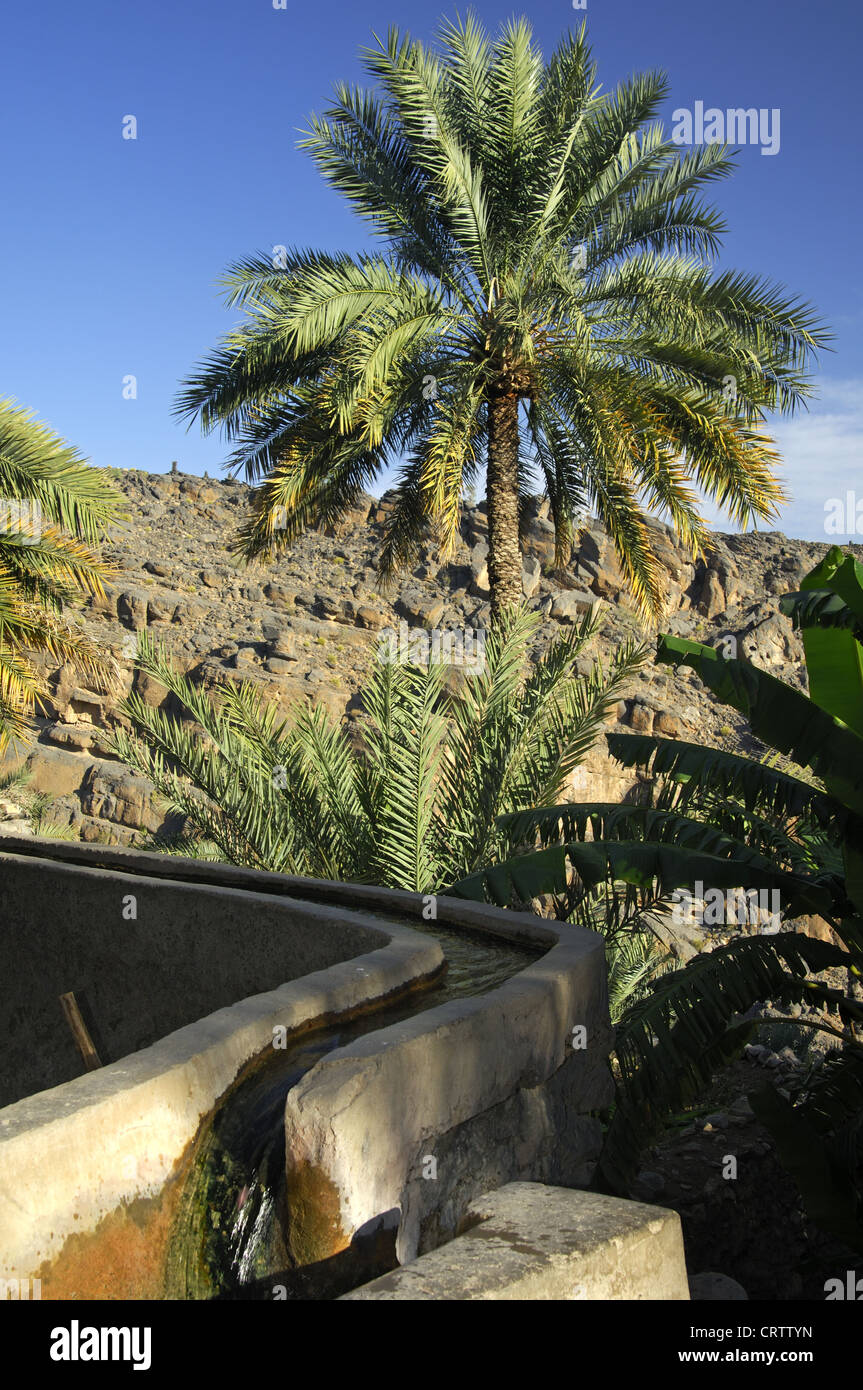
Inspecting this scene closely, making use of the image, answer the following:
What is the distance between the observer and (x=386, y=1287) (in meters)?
2.28

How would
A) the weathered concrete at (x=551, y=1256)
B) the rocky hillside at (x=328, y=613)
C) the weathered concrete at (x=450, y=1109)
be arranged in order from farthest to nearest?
the rocky hillside at (x=328, y=613) < the weathered concrete at (x=450, y=1109) < the weathered concrete at (x=551, y=1256)

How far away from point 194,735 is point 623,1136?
493 cm

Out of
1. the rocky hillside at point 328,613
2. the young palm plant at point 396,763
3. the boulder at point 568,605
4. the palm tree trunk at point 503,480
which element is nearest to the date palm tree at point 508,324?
the palm tree trunk at point 503,480

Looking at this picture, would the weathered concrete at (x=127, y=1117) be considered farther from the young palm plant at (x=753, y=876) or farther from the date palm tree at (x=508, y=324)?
the date palm tree at (x=508, y=324)

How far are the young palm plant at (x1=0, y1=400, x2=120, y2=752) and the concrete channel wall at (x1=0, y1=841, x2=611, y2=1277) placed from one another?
7083mm

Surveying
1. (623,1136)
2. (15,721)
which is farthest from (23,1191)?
(15,721)

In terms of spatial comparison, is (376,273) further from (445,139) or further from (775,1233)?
(775,1233)

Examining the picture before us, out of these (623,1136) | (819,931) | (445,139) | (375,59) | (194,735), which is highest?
(375,59)

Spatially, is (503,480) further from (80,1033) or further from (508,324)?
(80,1033)

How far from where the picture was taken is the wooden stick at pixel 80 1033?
4961 millimetres

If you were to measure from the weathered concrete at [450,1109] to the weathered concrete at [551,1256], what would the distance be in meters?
0.28

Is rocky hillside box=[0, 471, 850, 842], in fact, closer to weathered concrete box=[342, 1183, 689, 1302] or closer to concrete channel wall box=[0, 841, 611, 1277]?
concrete channel wall box=[0, 841, 611, 1277]

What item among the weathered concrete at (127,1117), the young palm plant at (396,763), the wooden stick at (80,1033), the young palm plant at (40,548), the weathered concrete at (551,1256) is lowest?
the wooden stick at (80,1033)

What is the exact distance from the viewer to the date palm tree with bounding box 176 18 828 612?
35.0 feet
